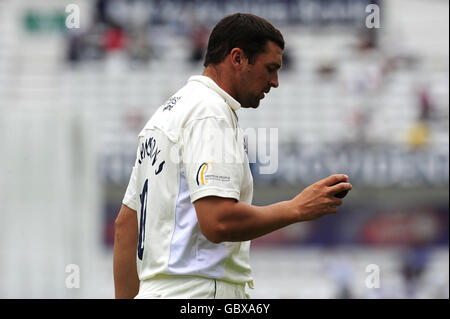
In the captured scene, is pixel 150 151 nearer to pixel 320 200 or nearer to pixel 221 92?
pixel 221 92

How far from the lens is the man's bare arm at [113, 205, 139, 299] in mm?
2561

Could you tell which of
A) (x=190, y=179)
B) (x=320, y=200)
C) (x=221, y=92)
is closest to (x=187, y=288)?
(x=190, y=179)

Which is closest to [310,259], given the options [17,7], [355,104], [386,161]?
[386,161]

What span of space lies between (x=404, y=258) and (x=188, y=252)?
10.8m

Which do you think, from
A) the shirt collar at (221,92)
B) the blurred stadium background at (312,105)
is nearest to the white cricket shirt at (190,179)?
the shirt collar at (221,92)

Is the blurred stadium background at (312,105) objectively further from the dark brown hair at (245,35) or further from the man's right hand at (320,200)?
the man's right hand at (320,200)

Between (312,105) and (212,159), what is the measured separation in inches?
480

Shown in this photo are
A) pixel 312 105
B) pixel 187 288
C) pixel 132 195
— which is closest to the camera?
pixel 187 288

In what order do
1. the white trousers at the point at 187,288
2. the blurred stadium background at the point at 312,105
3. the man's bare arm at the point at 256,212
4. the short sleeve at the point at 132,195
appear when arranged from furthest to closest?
the blurred stadium background at the point at 312,105 < the short sleeve at the point at 132,195 < the white trousers at the point at 187,288 < the man's bare arm at the point at 256,212

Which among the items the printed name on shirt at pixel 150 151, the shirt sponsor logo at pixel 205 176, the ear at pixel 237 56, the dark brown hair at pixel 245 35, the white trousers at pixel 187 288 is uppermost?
the dark brown hair at pixel 245 35

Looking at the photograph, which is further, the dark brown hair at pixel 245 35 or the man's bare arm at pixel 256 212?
the dark brown hair at pixel 245 35

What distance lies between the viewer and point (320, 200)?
84.6 inches

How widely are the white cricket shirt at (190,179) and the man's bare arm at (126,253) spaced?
0.18 meters

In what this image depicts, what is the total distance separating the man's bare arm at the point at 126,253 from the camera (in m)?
2.56
